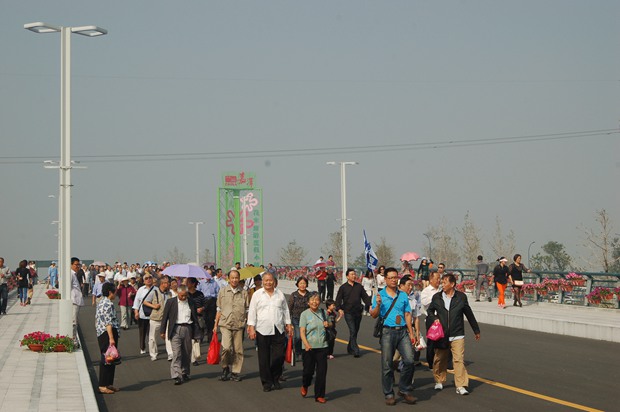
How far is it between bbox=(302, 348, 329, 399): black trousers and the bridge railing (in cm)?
1714

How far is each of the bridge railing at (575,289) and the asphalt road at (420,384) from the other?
7.54 m

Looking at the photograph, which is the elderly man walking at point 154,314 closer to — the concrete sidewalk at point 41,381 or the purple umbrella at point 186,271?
the concrete sidewalk at point 41,381

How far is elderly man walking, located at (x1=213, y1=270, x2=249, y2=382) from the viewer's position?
1622cm

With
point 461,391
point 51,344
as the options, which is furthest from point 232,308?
point 51,344

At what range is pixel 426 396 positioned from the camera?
1402 cm

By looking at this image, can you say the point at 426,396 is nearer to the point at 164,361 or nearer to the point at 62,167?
the point at 164,361

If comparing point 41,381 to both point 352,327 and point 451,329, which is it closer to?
point 451,329

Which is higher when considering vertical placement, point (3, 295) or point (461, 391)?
point (3, 295)

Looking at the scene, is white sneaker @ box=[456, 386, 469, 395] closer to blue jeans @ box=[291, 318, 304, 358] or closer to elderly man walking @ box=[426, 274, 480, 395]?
elderly man walking @ box=[426, 274, 480, 395]

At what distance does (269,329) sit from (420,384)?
2.59 m

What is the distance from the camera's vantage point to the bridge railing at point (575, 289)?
29328 millimetres

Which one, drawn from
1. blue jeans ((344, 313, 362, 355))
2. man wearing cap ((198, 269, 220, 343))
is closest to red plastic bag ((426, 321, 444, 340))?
blue jeans ((344, 313, 362, 355))

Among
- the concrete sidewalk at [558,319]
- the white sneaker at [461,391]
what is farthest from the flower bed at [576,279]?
the white sneaker at [461,391]

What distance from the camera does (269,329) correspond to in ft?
49.4
